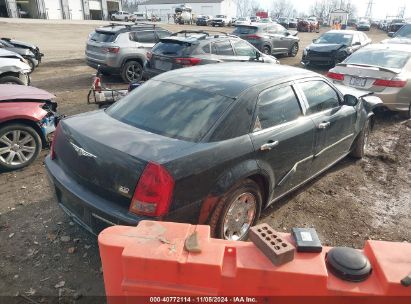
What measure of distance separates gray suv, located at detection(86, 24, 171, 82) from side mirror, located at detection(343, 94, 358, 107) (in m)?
6.57

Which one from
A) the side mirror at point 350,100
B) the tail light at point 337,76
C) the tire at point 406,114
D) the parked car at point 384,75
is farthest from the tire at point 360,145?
the tire at point 406,114

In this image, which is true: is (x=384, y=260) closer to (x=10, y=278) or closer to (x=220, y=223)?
(x=220, y=223)

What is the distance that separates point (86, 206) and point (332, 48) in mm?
13057

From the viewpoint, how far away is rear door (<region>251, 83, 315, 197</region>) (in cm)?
328

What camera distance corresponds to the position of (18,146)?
465 cm

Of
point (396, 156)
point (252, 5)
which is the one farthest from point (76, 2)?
point (252, 5)

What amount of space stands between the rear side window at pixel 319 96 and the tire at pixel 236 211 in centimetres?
127

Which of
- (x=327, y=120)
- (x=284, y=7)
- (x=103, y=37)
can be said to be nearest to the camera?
(x=327, y=120)

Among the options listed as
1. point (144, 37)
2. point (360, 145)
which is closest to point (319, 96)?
point (360, 145)

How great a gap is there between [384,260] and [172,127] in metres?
1.92

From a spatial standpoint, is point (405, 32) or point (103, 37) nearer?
point (103, 37)

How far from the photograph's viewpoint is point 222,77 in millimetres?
3619

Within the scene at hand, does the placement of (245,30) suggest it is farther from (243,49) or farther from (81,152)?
(81,152)

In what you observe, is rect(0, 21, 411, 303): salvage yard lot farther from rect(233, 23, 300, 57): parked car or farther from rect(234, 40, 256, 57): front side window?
rect(233, 23, 300, 57): parked car
